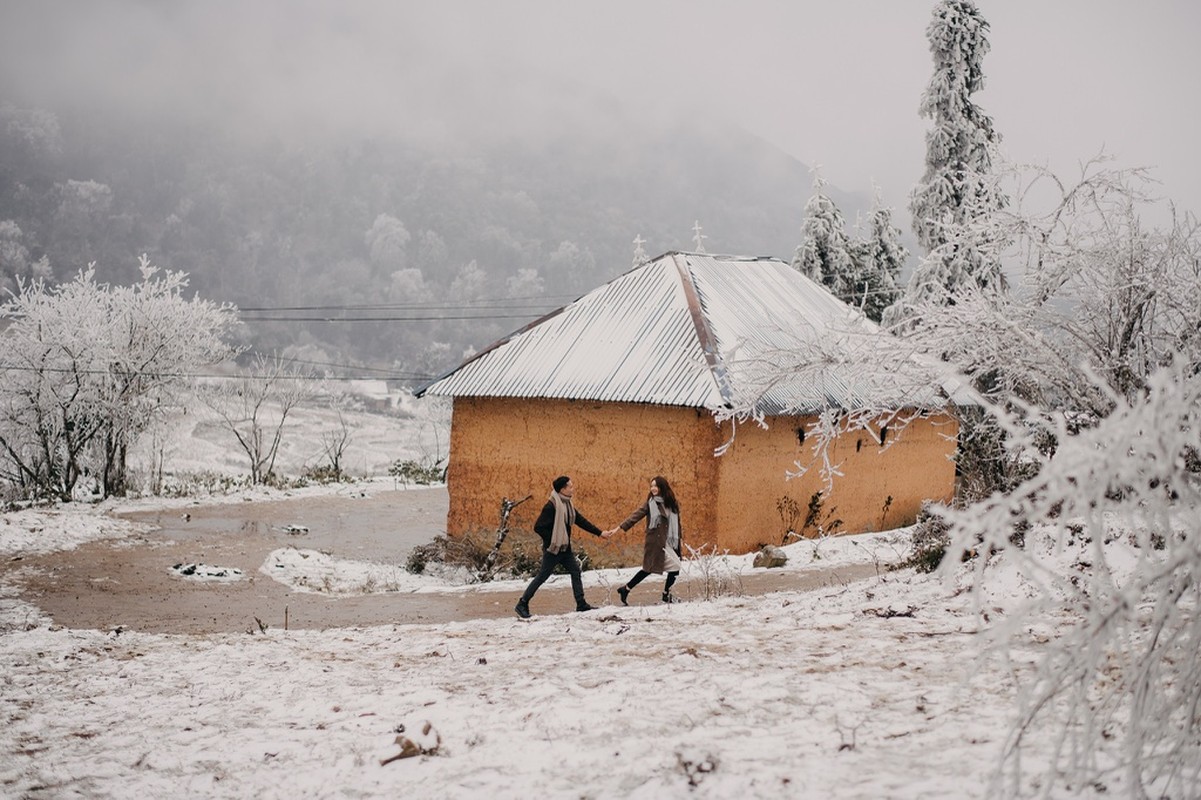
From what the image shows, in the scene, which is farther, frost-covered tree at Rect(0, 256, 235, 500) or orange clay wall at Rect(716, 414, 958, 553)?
frost-covered tree at Rect(0, 256, 235, 500)

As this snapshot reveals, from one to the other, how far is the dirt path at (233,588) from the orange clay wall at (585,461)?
2.40 metres

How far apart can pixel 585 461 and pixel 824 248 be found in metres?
23.9

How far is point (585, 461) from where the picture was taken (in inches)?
705

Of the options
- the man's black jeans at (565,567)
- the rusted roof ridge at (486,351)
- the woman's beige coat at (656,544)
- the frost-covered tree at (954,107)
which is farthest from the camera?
the frost-covered tree at (954,107)

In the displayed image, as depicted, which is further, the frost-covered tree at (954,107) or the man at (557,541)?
the frost-covered tree at (954,107)

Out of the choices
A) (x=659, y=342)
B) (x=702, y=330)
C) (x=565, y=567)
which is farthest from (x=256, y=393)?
(x=565, y=567)

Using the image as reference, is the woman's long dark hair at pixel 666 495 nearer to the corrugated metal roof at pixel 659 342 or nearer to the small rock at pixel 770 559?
the corrugated metal roof at pixel 659 342

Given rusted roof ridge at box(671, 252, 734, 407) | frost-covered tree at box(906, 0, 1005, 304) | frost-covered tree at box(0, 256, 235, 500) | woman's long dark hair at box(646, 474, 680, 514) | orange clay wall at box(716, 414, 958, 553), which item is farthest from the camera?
frost-covered tree at box(0, 256, 235, 500)

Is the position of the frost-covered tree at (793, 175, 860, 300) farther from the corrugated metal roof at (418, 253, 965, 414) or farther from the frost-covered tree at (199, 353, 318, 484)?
the frost-covered tree at (199, 353, 318, 484)

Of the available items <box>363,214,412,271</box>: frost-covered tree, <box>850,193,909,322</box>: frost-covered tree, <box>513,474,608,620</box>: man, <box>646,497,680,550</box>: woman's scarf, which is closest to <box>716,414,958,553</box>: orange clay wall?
<box>646,497,680,550</box>: woman's scarf

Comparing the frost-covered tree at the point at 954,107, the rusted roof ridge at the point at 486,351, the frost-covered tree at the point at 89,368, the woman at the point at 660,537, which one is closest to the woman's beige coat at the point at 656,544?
the woman at the point at 660,537

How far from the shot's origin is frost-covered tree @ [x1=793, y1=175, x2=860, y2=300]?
38.1m

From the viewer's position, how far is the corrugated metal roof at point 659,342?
662 inches

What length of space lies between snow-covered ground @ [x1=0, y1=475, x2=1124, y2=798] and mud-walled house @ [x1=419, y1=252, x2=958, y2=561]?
6.13 metres
